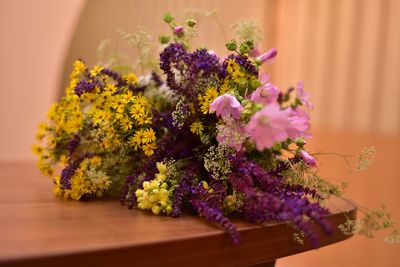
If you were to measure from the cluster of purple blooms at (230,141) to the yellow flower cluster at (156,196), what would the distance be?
0.6 inches

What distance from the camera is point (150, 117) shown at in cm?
81

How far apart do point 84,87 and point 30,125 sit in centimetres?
289

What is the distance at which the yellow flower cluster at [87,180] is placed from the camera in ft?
2.73

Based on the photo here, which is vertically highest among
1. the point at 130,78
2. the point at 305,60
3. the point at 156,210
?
the point at 305,60

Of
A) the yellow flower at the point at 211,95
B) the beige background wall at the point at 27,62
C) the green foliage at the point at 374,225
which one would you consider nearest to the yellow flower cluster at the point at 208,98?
the yellow flower at the point at 211,95

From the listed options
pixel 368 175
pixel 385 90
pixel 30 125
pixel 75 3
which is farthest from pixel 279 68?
pixel 30 125

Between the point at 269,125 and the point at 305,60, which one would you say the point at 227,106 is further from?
the point at 305,60

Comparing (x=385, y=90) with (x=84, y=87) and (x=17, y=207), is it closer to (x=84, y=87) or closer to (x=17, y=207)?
→ (x=84, y=87)

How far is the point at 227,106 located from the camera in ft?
2.34

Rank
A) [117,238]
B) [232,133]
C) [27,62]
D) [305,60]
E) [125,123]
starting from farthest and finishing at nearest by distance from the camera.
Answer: [27,62] → [305,60] → [125,123] → [232,133] → [117,238]

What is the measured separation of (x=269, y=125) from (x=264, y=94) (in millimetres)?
184

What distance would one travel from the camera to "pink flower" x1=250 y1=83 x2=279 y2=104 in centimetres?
75

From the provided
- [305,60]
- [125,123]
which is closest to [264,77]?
[125,123]

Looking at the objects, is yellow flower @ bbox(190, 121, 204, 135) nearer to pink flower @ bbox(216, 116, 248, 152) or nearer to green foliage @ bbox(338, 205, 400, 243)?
pink flower @ bbox(216, 116, 248, 152)
